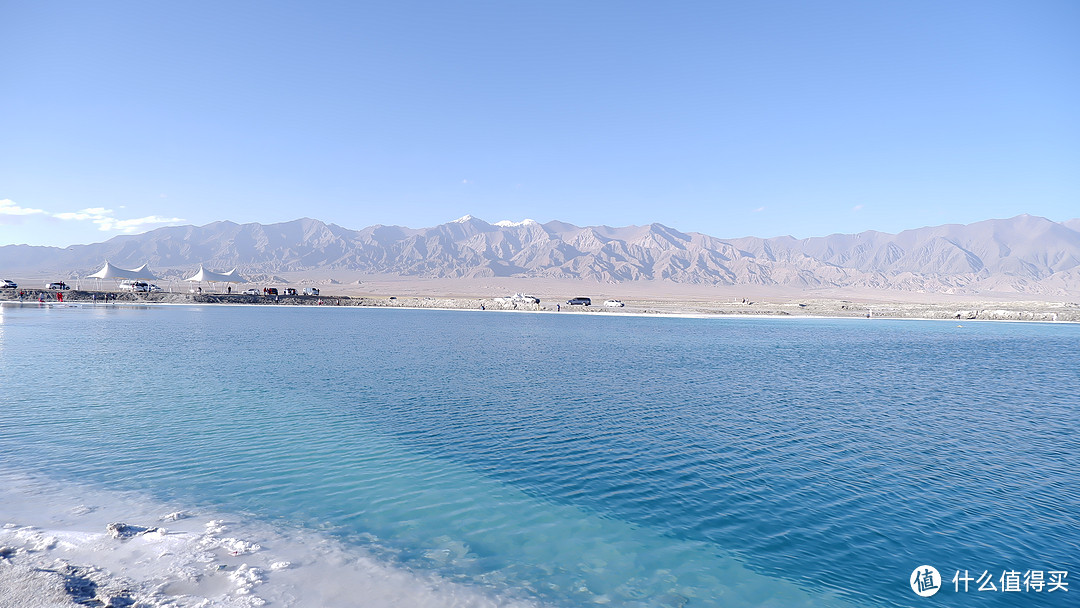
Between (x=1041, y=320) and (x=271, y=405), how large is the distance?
357 feet

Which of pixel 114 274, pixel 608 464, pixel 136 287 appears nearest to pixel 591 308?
pixel 608 464

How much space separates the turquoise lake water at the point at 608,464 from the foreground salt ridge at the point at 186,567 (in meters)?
0.52

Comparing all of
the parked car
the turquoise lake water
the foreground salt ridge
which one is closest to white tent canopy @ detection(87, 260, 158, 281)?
the parked car

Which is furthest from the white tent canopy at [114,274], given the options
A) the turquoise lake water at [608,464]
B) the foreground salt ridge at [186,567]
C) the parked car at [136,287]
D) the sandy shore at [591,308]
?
the foreground salt ridge at [186,567]

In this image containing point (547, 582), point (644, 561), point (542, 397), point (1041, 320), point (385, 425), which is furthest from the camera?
point (1041, 320)

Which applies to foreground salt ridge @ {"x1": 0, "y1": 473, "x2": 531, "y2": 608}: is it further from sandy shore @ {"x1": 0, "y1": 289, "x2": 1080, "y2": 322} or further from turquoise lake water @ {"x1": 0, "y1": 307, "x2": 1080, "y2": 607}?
sandy shore @ {"x1": 0, "y1": 289, "x2": 1080, "y2": 322}

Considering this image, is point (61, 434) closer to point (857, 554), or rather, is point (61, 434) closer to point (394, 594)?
point (394, 594)

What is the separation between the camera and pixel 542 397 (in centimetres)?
2156

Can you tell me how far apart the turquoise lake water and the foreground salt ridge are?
52 centimetres

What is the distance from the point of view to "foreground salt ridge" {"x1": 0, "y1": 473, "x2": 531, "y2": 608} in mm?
7379

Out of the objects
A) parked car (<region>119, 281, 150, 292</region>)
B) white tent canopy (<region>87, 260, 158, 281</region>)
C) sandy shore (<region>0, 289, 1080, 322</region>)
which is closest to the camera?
sandy shore (<region>0, 289, 1080, 322</region>)

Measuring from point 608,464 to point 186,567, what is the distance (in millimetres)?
8860

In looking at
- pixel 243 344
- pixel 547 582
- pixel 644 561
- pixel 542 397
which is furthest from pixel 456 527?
pixel 243 344

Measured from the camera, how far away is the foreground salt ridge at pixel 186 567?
7.38m
